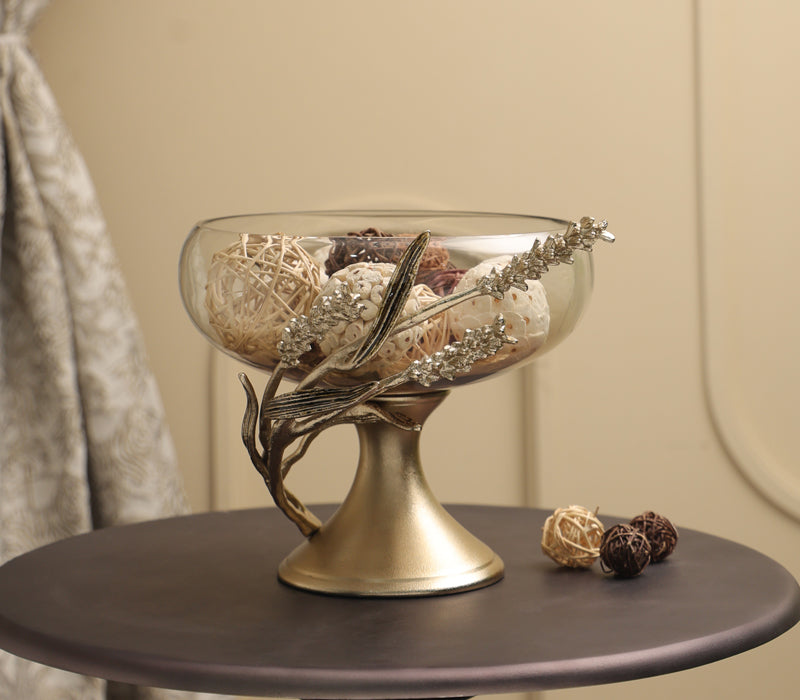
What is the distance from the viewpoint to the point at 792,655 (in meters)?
1.38

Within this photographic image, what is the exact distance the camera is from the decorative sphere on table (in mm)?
630

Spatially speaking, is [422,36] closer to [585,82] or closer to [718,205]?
[585,82]

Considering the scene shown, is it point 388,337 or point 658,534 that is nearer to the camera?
point 388,337

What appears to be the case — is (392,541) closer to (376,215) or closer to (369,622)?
(369,622)

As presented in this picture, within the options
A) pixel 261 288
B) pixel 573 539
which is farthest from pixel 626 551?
pixel 261 288

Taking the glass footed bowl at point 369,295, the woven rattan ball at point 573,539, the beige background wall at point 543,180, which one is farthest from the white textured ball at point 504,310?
the beige background wall at point 543,180

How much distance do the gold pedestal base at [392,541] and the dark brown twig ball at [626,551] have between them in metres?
0.08

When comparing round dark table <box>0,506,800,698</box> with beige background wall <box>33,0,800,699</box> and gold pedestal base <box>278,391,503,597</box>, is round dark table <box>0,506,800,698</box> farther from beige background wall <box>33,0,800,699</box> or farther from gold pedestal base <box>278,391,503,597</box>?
beige background wall <box>33,0,800,699</box>

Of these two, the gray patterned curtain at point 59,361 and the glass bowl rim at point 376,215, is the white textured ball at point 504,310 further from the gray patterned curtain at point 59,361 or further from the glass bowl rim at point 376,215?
the gray patterned curtain at point 59,361

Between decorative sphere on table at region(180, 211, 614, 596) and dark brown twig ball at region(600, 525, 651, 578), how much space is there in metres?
0.08

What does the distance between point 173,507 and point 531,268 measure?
85cm

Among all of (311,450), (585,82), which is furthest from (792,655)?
(585,82)

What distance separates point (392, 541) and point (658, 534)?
215 mm

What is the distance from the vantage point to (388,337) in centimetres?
64
